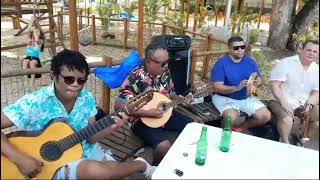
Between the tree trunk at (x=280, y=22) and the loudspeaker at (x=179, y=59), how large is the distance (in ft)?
23.0

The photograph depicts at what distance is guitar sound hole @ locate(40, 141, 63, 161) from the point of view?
91.4 inches

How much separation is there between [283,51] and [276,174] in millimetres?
9508

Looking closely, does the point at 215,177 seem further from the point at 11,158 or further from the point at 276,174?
the point at 11,158

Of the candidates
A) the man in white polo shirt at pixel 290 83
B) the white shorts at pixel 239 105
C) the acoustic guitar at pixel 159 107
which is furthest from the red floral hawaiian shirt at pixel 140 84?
the man in white polo shirt at pixel 290 83

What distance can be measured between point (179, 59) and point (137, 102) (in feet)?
6.07

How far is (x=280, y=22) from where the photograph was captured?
34.8 feet

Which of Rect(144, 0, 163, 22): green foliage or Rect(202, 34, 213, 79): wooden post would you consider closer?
Rect(202, 34, 213, 79): wooden post

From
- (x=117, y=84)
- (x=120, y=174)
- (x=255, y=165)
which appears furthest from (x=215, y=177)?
(x=117, y=84)

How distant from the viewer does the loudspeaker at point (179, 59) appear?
14.4 ft

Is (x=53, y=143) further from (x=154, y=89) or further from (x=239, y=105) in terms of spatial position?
(x=239, y=105)

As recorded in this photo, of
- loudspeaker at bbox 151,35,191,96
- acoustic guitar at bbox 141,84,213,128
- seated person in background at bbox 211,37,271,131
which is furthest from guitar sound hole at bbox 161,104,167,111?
loudspeaker at bbox 151,35,191,96

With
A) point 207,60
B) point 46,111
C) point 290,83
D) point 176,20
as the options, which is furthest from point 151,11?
point 46,111

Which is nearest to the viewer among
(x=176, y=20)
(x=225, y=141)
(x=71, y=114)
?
(x=225, y=141)

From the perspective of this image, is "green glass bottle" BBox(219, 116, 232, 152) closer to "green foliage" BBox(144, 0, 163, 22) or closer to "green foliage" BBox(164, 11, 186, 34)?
"green foliage" BBox(164, 11, 186, 34)
